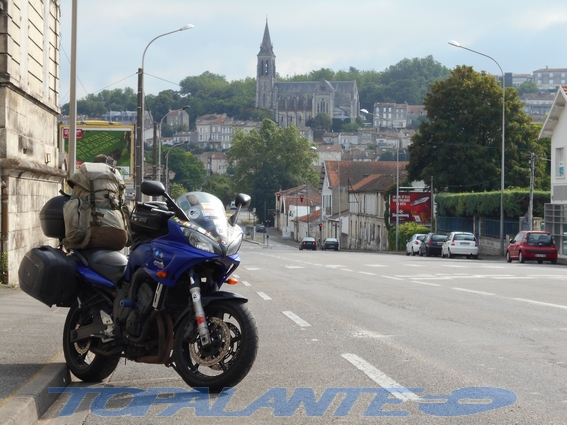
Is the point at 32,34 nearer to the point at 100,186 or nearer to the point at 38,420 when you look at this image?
the point at 100,186

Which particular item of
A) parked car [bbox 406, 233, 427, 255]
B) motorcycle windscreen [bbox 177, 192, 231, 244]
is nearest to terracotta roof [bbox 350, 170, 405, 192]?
parked car [bbox 406, 233, 427, 255]

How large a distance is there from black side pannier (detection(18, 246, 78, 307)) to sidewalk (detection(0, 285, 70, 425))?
585 millimetres

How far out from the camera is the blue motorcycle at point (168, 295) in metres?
6.75

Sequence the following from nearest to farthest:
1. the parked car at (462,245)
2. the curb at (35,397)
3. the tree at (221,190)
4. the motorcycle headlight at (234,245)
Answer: the curb at (35,397) < the motorcycle headlight at (234,245) < the parked car at (462,245) < the tree at (221,190)

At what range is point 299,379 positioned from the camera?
295 inches

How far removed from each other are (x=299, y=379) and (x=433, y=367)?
1267 millimetres

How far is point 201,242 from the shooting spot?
22.0 feet

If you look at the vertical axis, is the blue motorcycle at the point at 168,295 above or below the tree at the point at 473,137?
below

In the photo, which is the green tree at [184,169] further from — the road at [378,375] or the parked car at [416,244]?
the road at [378,375]

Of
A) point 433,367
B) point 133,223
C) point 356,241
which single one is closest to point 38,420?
point 133,223

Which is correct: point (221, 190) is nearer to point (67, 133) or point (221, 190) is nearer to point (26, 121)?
point (67, 133)

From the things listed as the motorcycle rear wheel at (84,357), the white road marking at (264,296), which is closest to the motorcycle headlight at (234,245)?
the motorcycle rear wheel at (84,357)

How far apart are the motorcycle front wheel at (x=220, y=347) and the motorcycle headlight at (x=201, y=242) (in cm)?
41

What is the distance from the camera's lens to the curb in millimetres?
5836
